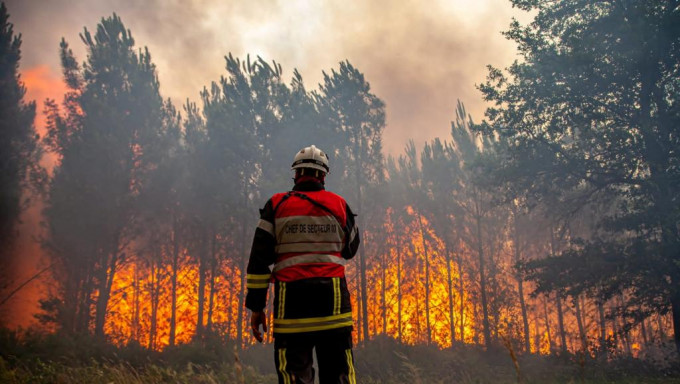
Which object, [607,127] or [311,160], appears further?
[607,127]

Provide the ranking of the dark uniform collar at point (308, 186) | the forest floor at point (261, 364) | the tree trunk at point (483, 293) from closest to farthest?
the dark uniform collar at point (308, 186) → the forest floor at point (261, 364) → the tree trunk at point (483, 293)

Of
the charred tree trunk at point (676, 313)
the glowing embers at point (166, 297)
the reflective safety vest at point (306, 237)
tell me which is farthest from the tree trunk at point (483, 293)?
the reflective safety vest at point (306, 237)

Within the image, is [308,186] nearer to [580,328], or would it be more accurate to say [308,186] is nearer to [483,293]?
[483,293]

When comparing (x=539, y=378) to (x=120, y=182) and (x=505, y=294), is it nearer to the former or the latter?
(x=505, y=294)

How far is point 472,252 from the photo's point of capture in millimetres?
23844

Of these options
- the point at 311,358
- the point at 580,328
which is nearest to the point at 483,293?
the point at 580,328

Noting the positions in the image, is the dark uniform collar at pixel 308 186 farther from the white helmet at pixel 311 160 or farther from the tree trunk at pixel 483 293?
the tree trunk at pixel 483 293

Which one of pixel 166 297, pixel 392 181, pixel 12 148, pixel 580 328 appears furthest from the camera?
pixel 392 181

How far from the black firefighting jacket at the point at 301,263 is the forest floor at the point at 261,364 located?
572 centimetres

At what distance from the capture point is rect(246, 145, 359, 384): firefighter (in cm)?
283

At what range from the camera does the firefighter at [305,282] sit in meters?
2.83

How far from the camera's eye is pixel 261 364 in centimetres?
1568

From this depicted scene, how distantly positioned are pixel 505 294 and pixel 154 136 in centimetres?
1998

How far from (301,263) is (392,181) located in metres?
27.0
